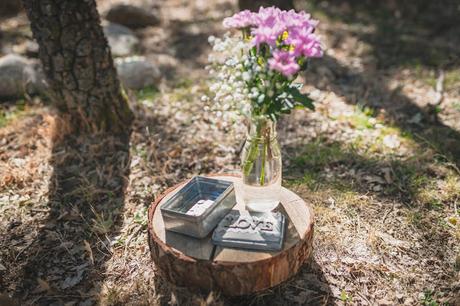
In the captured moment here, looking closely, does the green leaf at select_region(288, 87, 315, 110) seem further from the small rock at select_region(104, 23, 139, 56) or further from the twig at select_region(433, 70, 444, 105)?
the small rock at select_region(104, 23, 139, 56)

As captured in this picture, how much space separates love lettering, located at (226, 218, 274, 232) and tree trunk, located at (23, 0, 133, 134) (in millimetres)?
2516

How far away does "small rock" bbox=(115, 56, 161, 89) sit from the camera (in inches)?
224

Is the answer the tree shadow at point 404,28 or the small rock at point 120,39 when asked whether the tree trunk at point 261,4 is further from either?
the small rock at point 120,39

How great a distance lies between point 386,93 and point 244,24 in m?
3.87

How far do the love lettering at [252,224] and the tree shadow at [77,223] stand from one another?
3.87 ft

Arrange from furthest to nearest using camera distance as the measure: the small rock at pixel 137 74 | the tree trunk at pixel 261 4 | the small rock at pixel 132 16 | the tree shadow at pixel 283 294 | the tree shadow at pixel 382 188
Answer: the small rock at pixel 132 16, the tree trunk at pixel 261 4, the small rock at pixel 137 74, the tree shadow at pixel 382 188, the tree shadow at pixel 283 294

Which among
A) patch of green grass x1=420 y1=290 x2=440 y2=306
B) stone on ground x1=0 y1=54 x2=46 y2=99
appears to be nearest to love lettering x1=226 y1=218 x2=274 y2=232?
patch of green grass x1=420 y1=290 x2=440 y2=306

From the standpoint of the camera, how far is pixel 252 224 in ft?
8.81

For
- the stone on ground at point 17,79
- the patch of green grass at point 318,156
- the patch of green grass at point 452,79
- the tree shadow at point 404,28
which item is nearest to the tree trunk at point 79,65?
the stone on ground at point 17,79

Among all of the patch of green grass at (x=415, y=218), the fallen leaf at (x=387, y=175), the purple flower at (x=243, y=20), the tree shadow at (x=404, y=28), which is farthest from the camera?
the tree shadow at (x=404, y=28)

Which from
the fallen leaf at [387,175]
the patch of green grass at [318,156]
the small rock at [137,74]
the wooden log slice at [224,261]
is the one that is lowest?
the fallen leaf at [387,175]

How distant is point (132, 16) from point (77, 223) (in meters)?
5.42

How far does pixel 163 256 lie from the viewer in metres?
2.63

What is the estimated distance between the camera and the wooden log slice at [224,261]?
251cm
